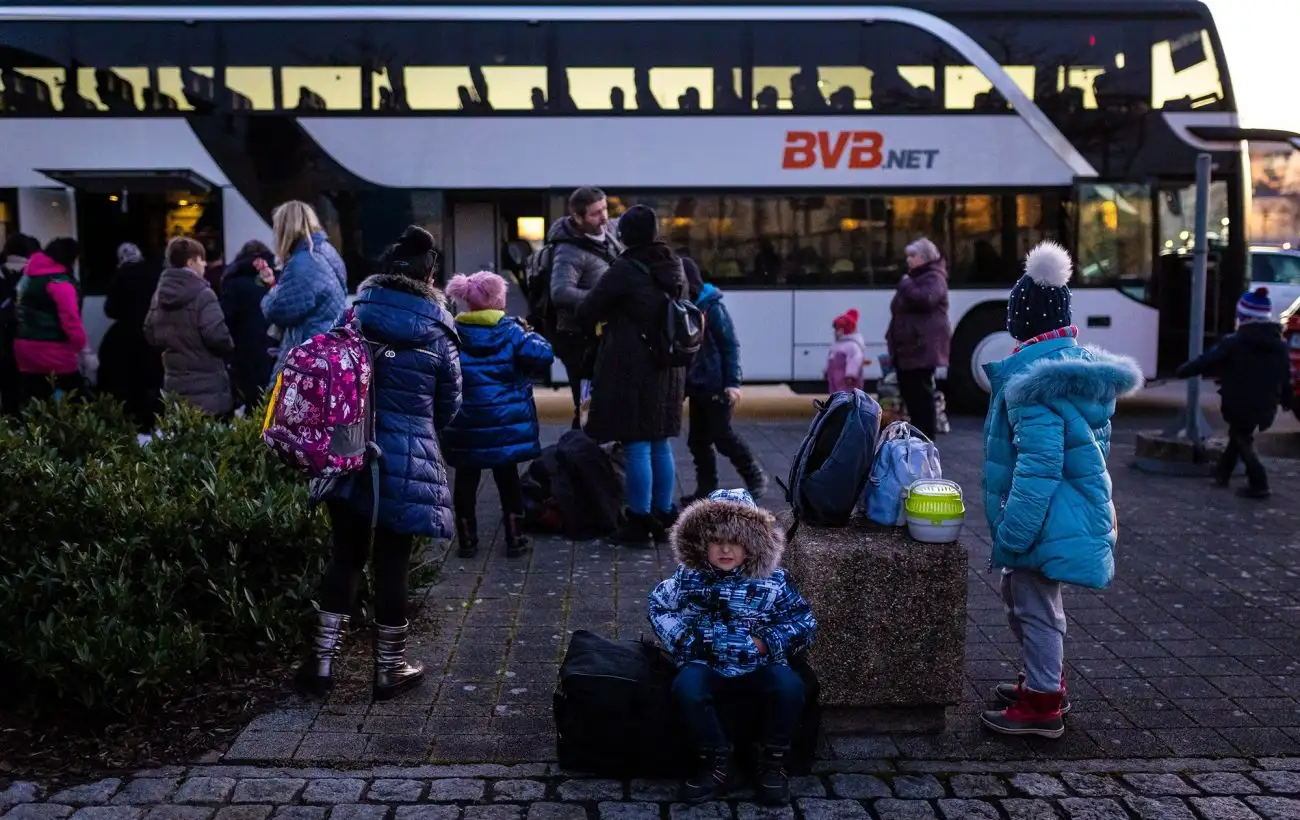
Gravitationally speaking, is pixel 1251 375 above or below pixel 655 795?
above

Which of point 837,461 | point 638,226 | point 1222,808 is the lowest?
point 1222,808

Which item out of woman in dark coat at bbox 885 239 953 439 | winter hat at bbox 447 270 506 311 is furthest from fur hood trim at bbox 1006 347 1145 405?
woman in dark coat at bbox 885 239 953 439

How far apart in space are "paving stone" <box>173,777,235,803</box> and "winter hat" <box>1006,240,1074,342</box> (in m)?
3.03

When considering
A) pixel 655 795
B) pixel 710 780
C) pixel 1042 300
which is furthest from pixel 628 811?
pixel 1042 300

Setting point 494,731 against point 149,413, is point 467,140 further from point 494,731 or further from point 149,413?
point 494,731

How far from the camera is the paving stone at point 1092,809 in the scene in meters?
4.14

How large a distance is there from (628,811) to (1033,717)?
1522 mm

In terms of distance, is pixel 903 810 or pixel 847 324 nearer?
pixel 903 810

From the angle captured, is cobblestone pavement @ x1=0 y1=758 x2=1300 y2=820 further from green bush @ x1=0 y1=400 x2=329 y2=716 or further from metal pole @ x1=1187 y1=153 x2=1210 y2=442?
metal pole @ x1=1187 y1=153 x2=1210 y2=442

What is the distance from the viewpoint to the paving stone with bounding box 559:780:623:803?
168 inches

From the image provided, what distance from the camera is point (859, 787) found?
14.3 feet

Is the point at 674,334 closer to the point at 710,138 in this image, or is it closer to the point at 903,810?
the point at 903,810

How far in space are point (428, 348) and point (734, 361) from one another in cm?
357

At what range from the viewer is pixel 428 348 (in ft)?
16.9
